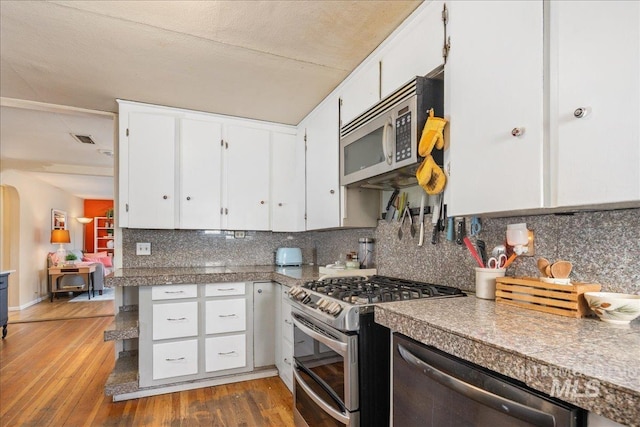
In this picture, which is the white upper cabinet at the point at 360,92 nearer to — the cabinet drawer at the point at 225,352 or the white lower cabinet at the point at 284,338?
the white lower cabinet at the point at 284,338

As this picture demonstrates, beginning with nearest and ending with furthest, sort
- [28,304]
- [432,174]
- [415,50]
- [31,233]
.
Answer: [432,174] < [415,50] < [28,304] < [31,233]

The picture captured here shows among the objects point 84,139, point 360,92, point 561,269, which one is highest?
point 84,139

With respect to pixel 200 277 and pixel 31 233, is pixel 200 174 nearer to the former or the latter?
pixel 200 277

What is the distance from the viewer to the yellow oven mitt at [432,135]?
141 cm

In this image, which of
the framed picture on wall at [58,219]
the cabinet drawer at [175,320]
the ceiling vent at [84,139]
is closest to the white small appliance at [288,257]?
the cabinet drawer at [175,320]

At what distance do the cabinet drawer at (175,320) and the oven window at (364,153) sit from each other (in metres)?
1.47

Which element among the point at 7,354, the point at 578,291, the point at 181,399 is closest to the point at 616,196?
the point at 578,291

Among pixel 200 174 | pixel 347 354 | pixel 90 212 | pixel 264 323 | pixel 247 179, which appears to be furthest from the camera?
pixel 90 212

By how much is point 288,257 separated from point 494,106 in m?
2.34

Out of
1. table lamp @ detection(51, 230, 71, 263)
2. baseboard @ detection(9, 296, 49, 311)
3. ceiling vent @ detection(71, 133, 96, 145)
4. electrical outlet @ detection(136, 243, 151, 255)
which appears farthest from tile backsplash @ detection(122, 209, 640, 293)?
table lamp @ detection(51, 230, 71, 263)

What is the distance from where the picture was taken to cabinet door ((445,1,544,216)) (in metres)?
1.04

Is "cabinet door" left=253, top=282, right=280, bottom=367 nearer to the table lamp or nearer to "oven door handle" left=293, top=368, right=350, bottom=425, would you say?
"oven door handle" left=293, top=368, right=350, bottom=425

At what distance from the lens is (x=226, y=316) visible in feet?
8.50

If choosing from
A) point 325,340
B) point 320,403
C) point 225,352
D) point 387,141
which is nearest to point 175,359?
point 225,352
